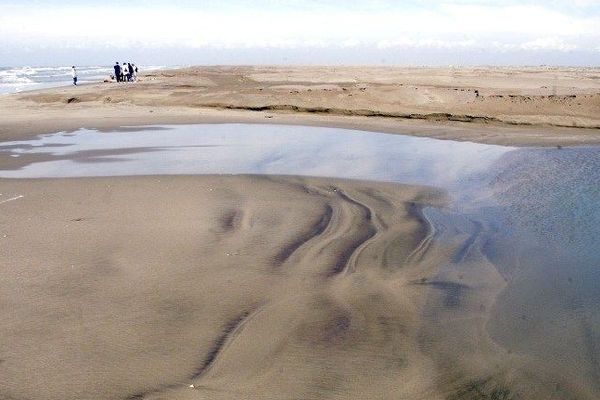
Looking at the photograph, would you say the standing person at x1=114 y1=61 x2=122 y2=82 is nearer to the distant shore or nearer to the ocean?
the ocean

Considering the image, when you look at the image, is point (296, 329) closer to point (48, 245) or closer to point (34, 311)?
point (34, 311)

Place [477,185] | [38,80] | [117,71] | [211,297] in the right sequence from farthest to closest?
[38,80]
[117,71]
[477,185]
[211,297]

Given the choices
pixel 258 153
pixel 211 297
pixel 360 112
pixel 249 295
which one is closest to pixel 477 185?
pixel 258 153

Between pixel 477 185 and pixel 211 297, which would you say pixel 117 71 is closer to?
pixel 477 185

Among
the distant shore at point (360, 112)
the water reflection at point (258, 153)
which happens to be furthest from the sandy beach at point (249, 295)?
the distant shore at point (360, 112)

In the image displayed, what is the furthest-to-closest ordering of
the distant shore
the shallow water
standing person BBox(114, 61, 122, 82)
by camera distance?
standing person BBox(114, 61, 122, 82) → the distant shore → the shallow water

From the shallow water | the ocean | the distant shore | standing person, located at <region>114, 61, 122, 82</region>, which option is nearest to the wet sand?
the shallow water

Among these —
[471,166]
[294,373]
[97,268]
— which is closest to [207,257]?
[97,268]

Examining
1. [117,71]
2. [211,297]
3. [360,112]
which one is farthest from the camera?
[117,71]
